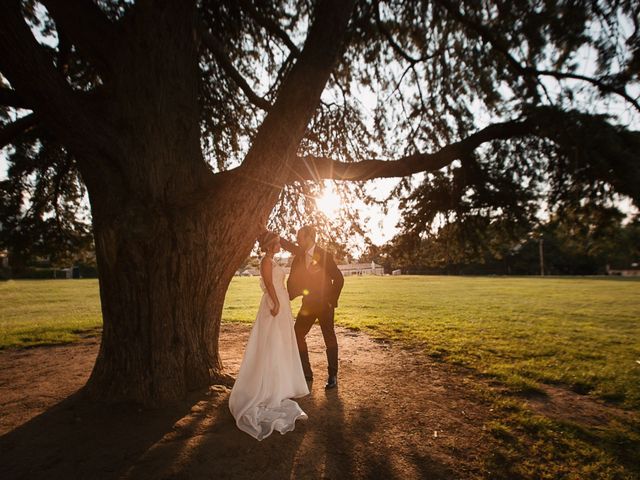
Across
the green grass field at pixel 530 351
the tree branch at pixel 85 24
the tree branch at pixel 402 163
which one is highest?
the tree branch at pixel 85 24

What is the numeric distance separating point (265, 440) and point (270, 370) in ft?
3.00

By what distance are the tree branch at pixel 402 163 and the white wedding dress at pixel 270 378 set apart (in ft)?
6.08

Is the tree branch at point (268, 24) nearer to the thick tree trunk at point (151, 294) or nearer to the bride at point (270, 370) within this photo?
the bride at point (270, 370)

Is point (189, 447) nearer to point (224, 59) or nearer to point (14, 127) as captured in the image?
point (14, 127)

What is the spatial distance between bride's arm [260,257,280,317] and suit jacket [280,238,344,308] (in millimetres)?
539

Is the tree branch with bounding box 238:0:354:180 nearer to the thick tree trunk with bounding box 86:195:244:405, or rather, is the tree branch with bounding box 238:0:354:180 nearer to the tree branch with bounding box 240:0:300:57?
the thick tree trunk with bounding box 86:195:244:405

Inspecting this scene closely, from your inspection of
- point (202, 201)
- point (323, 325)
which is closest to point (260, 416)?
point (323, 325)

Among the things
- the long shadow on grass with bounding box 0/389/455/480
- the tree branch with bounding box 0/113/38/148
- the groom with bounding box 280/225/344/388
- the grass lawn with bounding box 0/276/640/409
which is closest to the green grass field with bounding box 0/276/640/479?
the grass lawn with bounding box 0/276/640/409

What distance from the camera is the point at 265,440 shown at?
353cm

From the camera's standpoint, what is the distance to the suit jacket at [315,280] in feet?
17.2

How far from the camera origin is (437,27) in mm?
7086

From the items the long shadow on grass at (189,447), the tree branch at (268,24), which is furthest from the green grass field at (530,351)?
the tree branch at (268,24)

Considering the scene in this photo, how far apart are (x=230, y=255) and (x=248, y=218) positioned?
52cm

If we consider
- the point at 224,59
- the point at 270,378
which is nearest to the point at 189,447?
the point at 270,378
